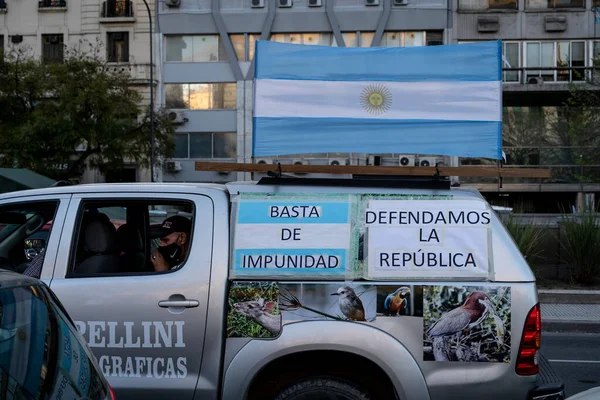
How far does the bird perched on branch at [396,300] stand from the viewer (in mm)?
4363

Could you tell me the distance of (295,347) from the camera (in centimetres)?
435

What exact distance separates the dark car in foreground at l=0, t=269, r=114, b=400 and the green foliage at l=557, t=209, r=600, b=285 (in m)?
12.2

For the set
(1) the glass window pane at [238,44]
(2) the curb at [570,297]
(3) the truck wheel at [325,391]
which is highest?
(1) the glass window pane at [238,44]

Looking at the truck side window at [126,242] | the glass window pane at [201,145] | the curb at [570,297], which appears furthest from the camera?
the glass window pane at [201,145]

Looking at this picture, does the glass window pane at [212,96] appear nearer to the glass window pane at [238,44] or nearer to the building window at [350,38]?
the glass window pane at [238,44]

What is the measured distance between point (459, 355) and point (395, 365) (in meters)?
0.37

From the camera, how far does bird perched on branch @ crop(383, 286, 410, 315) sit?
14.3ft

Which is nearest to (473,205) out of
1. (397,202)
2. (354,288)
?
(397,202)

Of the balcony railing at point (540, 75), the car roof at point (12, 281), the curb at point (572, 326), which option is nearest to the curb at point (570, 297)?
the curb at point (572, 326)

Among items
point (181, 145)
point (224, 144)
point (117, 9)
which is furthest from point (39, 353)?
point (117, 9)

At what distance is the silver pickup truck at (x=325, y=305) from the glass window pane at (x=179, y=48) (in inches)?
1535

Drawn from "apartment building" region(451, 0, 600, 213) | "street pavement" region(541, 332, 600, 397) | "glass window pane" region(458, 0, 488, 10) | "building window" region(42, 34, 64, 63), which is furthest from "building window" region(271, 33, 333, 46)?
"street pavement" region(541, 332, 600, 397)

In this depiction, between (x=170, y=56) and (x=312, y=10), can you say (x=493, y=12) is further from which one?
(x=170, y=56)

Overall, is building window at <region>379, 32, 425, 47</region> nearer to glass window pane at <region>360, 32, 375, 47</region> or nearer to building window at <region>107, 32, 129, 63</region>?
glass window pane at <region>360, 32, 375, 47</region>
